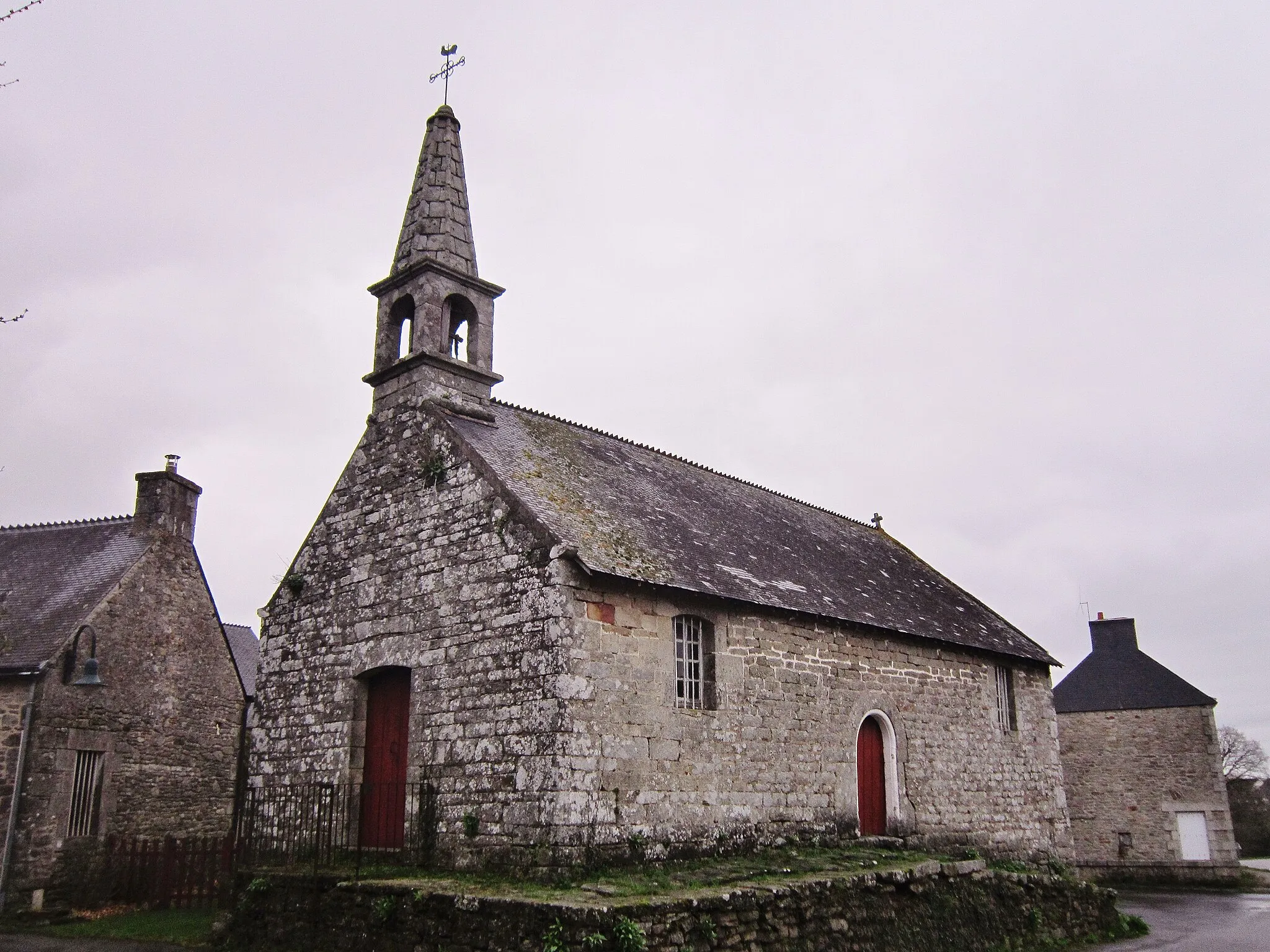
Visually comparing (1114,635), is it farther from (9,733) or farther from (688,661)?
(9,733)

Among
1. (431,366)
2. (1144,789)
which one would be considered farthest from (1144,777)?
(431,366)

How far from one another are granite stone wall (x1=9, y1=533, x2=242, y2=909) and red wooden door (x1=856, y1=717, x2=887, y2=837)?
13.8 meters

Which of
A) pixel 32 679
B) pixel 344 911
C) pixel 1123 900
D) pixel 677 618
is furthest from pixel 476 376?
pixel 1123 900

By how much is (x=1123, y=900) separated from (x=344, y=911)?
1891cm

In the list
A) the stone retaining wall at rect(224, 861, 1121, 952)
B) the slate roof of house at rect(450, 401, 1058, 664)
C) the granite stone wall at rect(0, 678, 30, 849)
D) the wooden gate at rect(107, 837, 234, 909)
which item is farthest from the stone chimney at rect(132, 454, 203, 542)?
the stone retaining wall at rect(224, 861, 1121, 952)

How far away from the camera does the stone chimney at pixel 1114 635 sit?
31.7 meters

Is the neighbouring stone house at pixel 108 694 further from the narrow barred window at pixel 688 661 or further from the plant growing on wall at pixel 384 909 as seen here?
the narrow barred window at pixel 688 661

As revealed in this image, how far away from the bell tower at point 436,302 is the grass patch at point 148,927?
26.4 ft

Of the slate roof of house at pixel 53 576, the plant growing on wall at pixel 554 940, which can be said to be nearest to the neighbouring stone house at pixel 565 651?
the plant growing on wall at pixel 554 940

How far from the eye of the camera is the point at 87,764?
61.8 ft

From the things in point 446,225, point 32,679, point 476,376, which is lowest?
point 32,679

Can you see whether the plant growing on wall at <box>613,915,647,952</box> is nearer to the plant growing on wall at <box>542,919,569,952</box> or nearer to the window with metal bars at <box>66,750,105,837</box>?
the plant growing on wall at <box>542,919,569,952</box>

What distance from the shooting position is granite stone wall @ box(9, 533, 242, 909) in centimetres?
1778

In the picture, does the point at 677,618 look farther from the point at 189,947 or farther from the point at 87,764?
the point at 87,764
